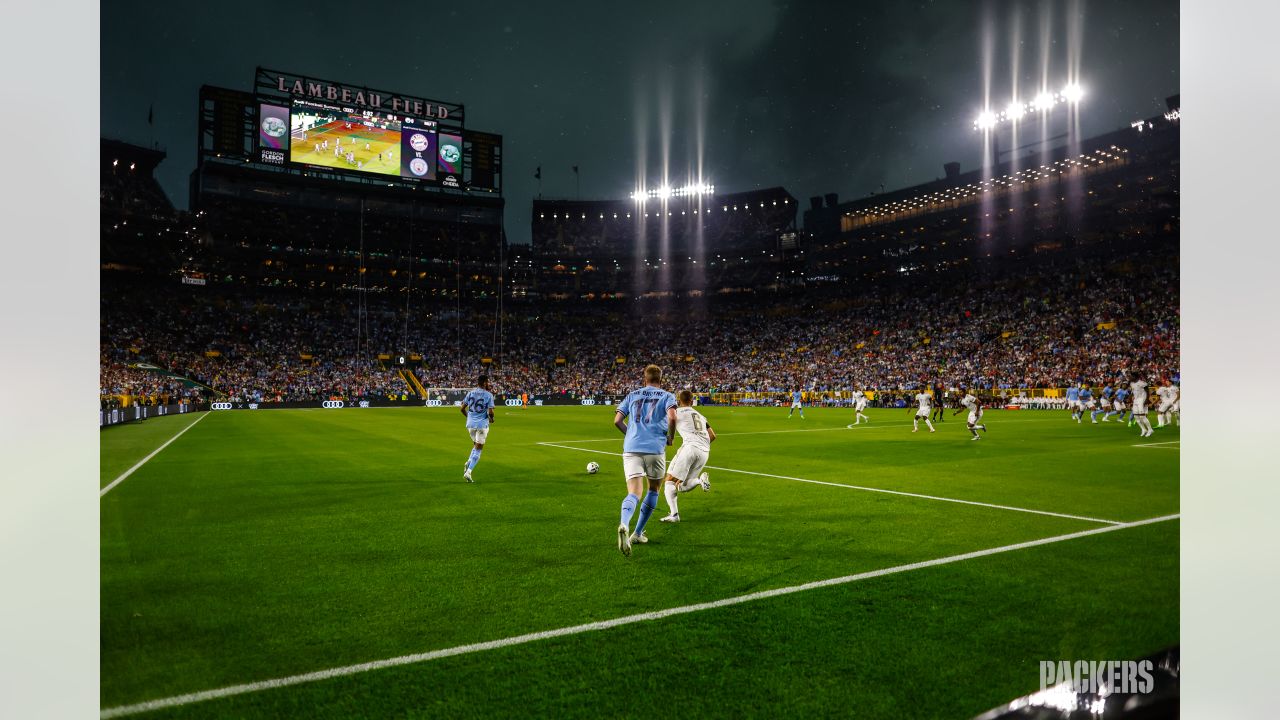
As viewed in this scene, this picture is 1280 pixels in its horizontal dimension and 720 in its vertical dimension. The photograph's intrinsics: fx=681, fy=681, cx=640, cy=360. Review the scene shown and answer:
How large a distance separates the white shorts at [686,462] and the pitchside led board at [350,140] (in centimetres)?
5490

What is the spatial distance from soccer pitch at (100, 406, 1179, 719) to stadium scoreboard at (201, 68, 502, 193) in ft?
164

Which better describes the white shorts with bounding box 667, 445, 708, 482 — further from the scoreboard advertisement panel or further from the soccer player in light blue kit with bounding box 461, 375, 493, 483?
the scoreboard advertisement panel

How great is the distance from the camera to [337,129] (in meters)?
55.8

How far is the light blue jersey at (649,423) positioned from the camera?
733 centimetres

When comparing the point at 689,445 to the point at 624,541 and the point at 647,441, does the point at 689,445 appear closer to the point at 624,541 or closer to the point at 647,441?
the point at 647,441

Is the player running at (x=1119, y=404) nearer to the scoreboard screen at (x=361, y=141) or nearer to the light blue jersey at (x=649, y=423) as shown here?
the light blue jersey at (x=649, y=423)

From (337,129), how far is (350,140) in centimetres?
132

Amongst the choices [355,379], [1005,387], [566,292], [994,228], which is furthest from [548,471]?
[566,292]

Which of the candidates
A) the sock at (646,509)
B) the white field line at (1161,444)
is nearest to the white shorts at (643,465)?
the sock at (646,509)
